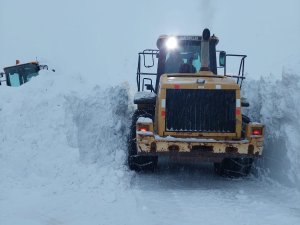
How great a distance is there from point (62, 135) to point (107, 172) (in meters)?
1.29

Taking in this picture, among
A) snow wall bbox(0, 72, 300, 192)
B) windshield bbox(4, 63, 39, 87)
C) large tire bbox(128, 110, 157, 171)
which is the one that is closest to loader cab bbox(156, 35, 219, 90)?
snow wall bbox(0, 72, 300, 192)

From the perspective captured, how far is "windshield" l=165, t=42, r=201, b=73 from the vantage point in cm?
1091

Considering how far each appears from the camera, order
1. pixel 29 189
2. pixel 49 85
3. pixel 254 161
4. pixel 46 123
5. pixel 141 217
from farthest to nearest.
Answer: pixel 49 85, pixel 254 161, pixel 46 123, pixel 29 189, pixel 141 217

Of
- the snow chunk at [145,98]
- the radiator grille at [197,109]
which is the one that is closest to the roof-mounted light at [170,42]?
the snow chunk at [145,98]

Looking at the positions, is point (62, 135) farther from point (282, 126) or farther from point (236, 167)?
point (282, 126)

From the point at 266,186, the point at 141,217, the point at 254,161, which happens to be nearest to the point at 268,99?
the point at 254,161

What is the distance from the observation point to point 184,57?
11.0 metres

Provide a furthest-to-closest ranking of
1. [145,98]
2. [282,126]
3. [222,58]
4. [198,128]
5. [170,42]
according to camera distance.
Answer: [170,42]
[222,58]
[145,98]
[282,126]
[198,128]

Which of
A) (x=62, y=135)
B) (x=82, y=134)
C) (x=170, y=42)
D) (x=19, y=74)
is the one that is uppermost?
(x=170, y=42)

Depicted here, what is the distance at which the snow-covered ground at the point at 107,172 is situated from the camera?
6.79 m

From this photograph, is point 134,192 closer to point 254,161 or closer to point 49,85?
point 254,161

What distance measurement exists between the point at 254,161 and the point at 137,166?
105 inches

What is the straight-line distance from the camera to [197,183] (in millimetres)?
9273

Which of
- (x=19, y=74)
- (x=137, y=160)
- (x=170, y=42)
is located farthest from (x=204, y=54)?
(x=19, y=74)
